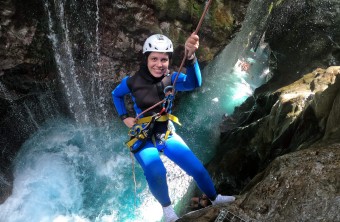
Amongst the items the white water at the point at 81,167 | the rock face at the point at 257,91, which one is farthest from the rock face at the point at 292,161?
the white water at the point at 81,167

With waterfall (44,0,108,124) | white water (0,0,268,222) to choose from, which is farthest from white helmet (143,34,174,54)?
waterfall (44,0,108,124)

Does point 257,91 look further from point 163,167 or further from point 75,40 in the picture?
point 163,167

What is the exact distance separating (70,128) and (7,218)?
3498mm

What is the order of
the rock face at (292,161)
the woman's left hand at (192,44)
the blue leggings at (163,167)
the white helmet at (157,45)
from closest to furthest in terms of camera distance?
the rock face at (292,161), the woman's left hand at (192,44), the blue leggings at (163,167), the white helmet at (157,45)

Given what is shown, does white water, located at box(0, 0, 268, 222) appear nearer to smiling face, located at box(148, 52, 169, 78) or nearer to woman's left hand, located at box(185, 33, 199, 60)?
smiling face, located at box(148, 52, 169, 78)

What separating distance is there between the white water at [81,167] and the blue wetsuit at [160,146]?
244cm

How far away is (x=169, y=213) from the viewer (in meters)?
3.74

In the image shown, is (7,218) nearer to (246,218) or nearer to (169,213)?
(169,213)

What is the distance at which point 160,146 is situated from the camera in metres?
4.34

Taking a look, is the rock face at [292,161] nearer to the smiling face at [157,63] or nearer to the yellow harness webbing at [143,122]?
the yellow harness webbing at [143,122]

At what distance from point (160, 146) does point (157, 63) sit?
1.30 meters

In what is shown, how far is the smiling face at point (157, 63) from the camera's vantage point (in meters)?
4.23

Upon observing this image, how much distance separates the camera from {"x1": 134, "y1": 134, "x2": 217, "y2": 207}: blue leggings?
12.6ft

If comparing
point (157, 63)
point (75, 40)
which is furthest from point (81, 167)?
point (157, 63)
